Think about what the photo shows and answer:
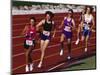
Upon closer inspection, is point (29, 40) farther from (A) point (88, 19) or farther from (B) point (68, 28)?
(A) point (88, 19)

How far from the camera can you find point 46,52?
7.12ft

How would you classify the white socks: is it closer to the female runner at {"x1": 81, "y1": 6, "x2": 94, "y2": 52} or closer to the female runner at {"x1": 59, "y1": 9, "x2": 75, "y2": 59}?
the female runner at {"x1": 59, "y1": 9, "x2": 75, "y2": 59}

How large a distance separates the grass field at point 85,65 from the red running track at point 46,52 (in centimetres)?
5

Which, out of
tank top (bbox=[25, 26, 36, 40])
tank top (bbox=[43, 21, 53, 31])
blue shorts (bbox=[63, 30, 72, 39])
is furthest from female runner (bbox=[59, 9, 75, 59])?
tank top (bbox=[25, 26, 36, 40])

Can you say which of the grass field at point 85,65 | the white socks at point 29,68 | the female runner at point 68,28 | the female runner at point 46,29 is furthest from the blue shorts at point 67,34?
the white socks at point 29,68

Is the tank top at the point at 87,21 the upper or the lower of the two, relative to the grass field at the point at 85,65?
upper

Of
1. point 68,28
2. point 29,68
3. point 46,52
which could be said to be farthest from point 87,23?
point 29,68

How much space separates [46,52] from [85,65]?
464mm

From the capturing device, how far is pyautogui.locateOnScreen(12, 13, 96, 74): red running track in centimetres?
204

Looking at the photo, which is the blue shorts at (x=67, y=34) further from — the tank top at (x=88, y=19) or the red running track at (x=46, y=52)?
the tank top at (x=88, y=19)

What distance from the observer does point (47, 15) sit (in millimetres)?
2180

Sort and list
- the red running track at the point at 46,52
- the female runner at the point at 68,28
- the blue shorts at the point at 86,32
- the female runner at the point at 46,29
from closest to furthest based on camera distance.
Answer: the red running track at the point at 46,52 < the female runner at the point at 46,29 < the female runner at the point at 68,28 < the blue shorts at the point at 86,32

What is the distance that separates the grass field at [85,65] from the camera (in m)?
2.29
